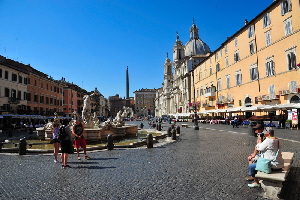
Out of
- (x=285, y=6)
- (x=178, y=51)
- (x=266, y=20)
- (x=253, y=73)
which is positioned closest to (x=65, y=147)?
(x=285, y=6)

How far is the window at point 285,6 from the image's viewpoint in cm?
2294

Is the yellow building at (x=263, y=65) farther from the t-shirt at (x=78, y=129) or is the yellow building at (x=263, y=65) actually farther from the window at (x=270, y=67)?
the t-shirt at (x=78, y=129)

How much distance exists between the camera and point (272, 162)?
452cm

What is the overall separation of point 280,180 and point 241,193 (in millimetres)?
800

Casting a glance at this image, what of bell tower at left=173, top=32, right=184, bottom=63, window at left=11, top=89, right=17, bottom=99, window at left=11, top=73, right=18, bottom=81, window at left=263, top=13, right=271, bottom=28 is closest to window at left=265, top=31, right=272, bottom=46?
window at left=263, top=13, right=271, bottom=28

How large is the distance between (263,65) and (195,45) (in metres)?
55.4

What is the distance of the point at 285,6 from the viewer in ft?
77.2

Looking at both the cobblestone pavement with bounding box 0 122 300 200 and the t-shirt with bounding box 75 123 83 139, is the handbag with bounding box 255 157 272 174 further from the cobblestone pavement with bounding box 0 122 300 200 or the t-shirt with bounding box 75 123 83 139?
the t-shirt with bounding box 75 123 83 139

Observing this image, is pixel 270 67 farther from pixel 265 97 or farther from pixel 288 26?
pixel 288 26

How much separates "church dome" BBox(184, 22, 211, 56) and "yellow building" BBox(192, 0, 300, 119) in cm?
3930

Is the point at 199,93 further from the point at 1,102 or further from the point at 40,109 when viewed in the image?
the point at 1,102

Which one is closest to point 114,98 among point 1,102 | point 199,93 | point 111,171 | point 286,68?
point 199,93

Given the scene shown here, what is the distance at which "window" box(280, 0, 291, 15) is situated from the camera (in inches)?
903

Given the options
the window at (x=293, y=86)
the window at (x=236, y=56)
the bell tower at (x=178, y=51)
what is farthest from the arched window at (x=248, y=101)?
the bell tower at (x=178, y=51)
